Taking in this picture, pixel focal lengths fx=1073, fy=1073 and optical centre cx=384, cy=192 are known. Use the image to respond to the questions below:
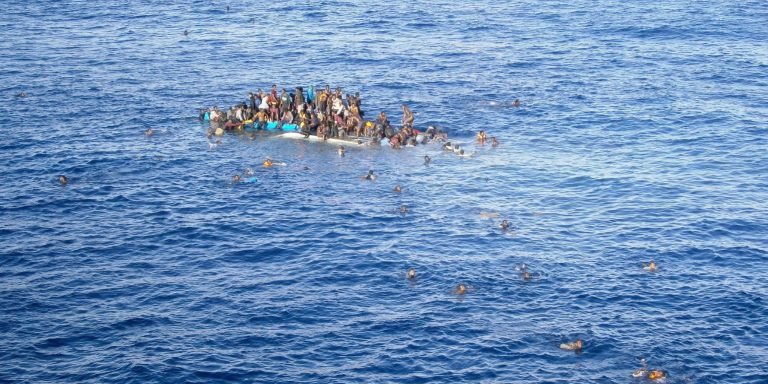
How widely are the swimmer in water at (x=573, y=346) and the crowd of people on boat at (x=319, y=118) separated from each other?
3177cm

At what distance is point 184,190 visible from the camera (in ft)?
227

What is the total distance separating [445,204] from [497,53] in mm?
42624

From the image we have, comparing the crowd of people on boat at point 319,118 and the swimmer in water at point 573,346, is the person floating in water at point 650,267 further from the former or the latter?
the crowd of people on boat at point 319,118

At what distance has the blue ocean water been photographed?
48.9m

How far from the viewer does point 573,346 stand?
48438mm

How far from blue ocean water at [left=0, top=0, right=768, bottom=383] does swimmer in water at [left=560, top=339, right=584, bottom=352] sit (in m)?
0.57

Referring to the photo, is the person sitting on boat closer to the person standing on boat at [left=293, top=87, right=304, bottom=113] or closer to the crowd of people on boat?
the crowd of people on boat

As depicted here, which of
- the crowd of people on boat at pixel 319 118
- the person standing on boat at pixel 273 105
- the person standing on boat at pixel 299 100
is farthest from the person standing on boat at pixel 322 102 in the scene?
the person standing on boat at pixel 273 105

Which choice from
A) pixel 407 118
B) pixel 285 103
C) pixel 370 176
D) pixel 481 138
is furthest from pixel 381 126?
A: pixel 370 176

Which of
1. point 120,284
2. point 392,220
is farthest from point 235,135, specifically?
point 120,284

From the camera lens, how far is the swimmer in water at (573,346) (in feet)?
158

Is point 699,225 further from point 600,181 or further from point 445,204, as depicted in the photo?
point 445,204

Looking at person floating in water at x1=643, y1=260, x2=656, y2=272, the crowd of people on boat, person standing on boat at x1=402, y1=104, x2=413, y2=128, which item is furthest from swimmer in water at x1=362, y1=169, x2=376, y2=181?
person floating in water at x1=643, y1=260, x2=656, y2=272

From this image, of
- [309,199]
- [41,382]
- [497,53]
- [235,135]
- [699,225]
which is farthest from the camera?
[497,53]
